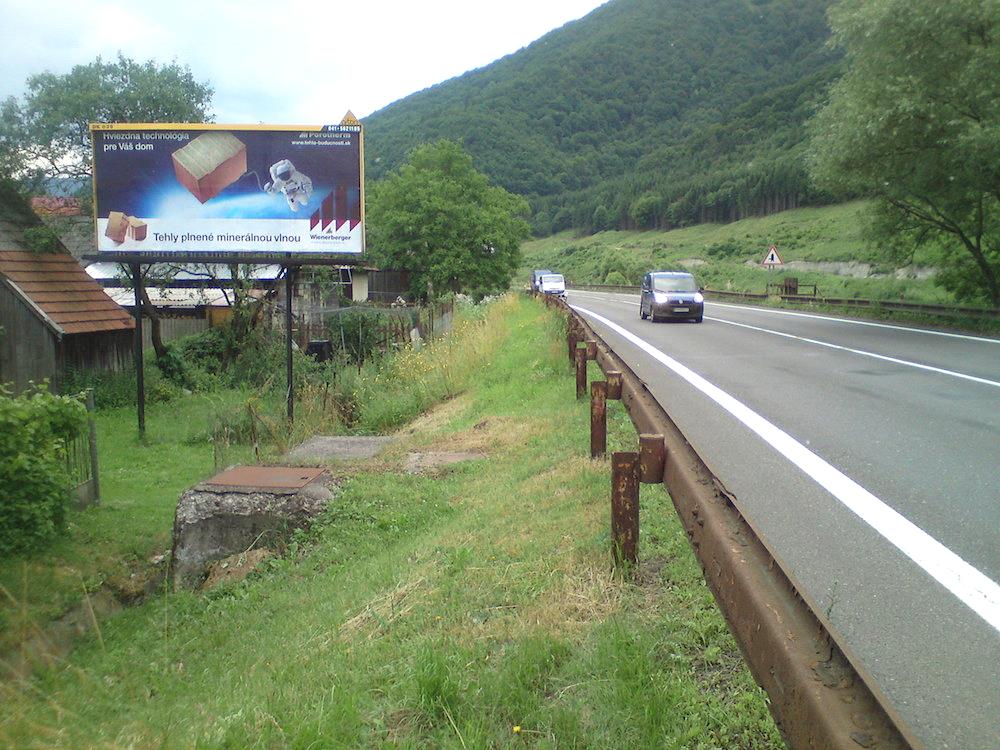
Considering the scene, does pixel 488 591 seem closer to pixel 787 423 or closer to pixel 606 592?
pixel 606 592

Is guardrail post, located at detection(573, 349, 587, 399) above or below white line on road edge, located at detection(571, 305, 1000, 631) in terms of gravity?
above

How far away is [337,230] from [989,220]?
18.1 m

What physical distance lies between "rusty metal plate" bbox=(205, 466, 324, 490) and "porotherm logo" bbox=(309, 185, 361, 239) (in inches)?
332

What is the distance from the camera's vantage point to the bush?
8.89 m

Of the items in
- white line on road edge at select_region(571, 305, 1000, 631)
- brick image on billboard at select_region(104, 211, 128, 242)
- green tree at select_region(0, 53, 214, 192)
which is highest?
green tree at select_region(0, 53, 214, 192)

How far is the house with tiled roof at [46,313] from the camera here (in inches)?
915

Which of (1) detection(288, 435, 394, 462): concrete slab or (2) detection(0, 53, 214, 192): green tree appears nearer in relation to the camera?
(1) detection(288, 435, 394, 462): concrete slab

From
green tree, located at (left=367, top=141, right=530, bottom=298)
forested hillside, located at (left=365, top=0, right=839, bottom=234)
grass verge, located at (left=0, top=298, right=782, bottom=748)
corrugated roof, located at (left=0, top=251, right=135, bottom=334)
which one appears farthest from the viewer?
forested hillside, located at (left=365, top=0, right=839, bottom=234)

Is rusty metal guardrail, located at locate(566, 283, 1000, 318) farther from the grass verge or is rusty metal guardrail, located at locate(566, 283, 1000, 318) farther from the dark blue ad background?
the grass verge

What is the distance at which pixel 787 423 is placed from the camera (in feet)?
30.8

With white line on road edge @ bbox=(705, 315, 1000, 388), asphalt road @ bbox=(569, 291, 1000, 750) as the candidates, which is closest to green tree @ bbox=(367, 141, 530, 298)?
white line on road edge @ bbox=(705, 315, 1000, 388)

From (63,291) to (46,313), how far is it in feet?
7.10

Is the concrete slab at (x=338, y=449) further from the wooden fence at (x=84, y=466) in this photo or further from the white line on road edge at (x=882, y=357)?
the white line on road edge at (x=882, y=357)

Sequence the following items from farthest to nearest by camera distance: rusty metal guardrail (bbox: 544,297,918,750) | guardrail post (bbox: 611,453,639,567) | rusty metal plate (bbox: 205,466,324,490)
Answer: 1. rusty metal plate (bbox: 205,466,324,490)
2. guardrail post (bbox: 611,453,639,567)
3. rusty metal guardrail (bbox: 544,297,918,750)
